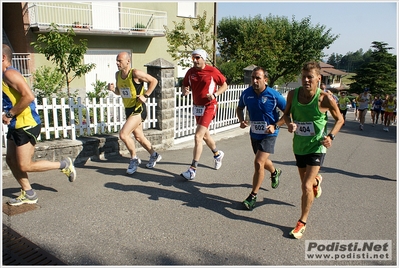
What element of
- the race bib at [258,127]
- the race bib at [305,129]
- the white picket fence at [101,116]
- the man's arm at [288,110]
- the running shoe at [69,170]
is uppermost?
the man's arm at [288,110]

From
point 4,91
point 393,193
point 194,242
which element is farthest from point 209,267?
point 393,193

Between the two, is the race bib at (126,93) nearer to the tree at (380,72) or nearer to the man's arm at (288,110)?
the man's arm at (288,110)

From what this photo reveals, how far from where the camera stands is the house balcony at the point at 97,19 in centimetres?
1636

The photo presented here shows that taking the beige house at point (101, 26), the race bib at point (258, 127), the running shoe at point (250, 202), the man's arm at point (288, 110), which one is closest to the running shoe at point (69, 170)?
the running shoe at point (250, 202)

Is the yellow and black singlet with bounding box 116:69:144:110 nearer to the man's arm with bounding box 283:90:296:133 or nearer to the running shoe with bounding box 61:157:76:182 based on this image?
the running shoe with bounding box 61:157:76:182

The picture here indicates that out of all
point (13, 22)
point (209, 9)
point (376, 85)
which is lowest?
point (376, 85)

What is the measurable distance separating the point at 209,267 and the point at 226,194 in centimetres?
187

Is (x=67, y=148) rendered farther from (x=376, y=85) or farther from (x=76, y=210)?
(x=376, y=85)

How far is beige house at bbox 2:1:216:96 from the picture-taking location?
653 inches

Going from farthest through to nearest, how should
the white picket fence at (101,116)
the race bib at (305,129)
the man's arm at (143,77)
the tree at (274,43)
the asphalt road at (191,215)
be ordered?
the tree at (274,43)
the white picket fence at (101,116)
the man's arm at (143,77)
the race bib at (305,129)
the asphalt road at (191,215)

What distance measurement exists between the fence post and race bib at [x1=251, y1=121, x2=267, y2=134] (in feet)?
10.9

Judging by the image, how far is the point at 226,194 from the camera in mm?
4902

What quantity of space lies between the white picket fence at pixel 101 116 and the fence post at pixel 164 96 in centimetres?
15

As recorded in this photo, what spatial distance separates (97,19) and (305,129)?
57.5 ft
